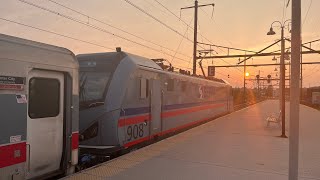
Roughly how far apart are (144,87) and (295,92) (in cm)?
670

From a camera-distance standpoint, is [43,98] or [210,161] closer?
[43,98]

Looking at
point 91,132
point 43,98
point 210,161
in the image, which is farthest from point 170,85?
point 43,98

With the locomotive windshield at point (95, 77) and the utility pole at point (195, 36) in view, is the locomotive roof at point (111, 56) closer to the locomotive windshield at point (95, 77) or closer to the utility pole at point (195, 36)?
the locomotive windshield at point (95, 77)

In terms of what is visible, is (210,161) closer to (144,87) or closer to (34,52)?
(144,87)

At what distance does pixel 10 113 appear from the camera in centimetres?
575

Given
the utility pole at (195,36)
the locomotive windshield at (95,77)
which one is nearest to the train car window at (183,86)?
the locomotive windshield at (95,77)

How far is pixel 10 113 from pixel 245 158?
6630 millimetres

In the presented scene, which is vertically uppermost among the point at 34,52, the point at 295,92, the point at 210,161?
the point at 34,52

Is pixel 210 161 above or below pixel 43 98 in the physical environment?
below

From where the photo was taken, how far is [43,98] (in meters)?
6.60

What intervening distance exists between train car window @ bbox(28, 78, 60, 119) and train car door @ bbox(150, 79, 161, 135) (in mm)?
Answer: 5812

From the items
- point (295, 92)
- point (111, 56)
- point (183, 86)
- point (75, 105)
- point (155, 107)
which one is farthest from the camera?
point (183, 86)

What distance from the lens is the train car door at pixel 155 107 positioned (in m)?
12.6

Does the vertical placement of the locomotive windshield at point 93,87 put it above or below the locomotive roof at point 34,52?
below
